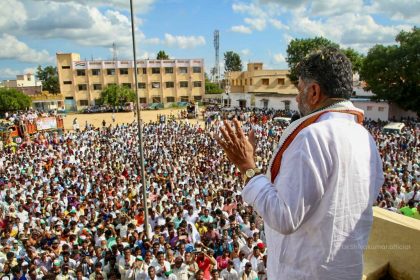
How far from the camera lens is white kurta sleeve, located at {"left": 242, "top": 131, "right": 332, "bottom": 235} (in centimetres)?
122

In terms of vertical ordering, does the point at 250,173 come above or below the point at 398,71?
below

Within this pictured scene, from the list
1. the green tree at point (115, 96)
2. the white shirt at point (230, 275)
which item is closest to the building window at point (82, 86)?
the green tree at point (115, 96)

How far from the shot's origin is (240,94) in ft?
148

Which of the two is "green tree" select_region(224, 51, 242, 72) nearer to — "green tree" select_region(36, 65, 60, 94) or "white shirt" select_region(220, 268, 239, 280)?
"green tree" select_region(36, 65, 60, 94)

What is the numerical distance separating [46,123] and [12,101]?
22.9 m

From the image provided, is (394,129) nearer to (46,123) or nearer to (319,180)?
(319,180)

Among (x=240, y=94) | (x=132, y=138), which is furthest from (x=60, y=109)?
(x=132, y=138)

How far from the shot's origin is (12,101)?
42.9 m

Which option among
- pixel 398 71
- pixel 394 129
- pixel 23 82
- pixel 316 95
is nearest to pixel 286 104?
pixel 398 71

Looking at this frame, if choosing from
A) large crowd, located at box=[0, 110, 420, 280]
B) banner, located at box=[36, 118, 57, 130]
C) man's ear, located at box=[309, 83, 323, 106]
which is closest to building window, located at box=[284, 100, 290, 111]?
large crowd, located at box=[0, 110, 420, 280]

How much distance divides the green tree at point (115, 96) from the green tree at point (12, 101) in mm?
9742

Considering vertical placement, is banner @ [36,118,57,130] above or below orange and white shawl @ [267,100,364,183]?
below

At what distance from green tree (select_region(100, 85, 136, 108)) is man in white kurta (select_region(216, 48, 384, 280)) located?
4584 centimetres

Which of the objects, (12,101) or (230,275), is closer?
(230,275)
